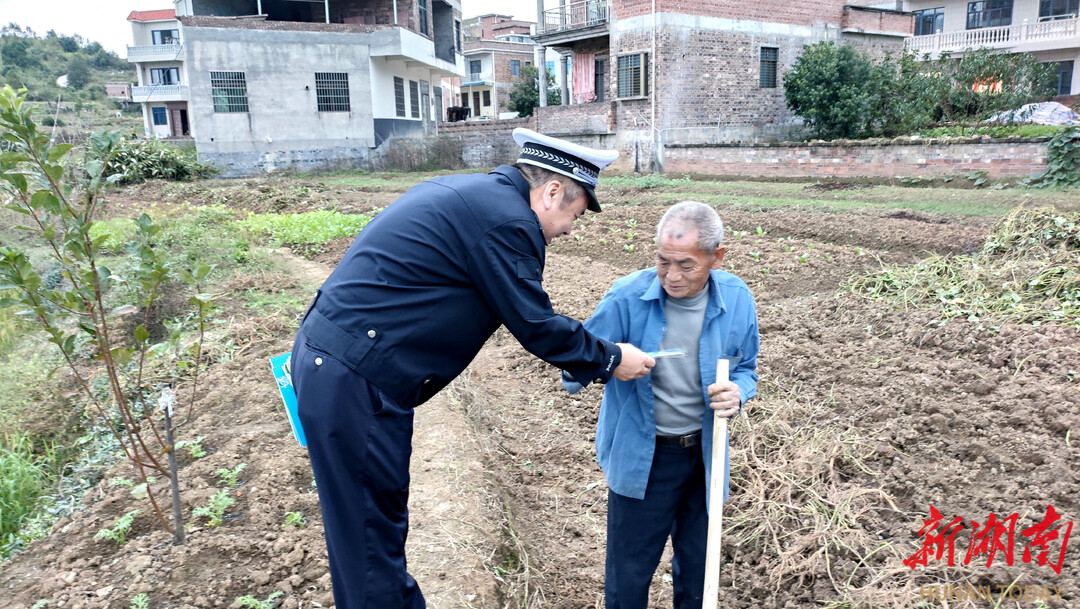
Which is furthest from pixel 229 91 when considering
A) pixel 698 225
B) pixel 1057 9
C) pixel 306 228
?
pixel 1057 9

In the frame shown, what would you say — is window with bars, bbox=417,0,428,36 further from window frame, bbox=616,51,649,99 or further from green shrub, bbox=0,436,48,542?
green shrub, bbox=0,436,48,542

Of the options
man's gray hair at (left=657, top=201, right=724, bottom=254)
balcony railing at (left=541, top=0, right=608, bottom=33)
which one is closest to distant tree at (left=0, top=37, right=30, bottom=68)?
balcony railing at (left=541, top=0, right=608, bottom=33)

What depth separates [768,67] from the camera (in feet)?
71.2

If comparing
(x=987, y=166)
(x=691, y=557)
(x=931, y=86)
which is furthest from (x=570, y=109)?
(x=691, y=557)

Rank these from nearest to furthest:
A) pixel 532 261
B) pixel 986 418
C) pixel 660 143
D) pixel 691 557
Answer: pixel 532 261 → pixel 691 557 → pixel 986 418 → pixel 660 143

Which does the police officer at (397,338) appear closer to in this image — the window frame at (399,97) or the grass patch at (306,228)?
the grass patch at (306,228)

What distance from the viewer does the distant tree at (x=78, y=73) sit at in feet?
183

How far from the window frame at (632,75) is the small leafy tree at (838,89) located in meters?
4.37

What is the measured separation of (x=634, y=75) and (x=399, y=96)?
1043 cm

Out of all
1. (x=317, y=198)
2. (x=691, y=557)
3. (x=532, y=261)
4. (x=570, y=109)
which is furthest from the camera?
(x=570, y=109)

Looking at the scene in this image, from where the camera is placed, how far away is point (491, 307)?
2.15m

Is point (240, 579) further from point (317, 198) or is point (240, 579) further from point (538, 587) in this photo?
point (317, 198)

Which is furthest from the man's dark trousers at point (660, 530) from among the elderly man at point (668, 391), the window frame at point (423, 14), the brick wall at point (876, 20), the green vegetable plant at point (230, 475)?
the window frame at point (423, 14)

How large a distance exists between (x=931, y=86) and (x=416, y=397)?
18.5m
